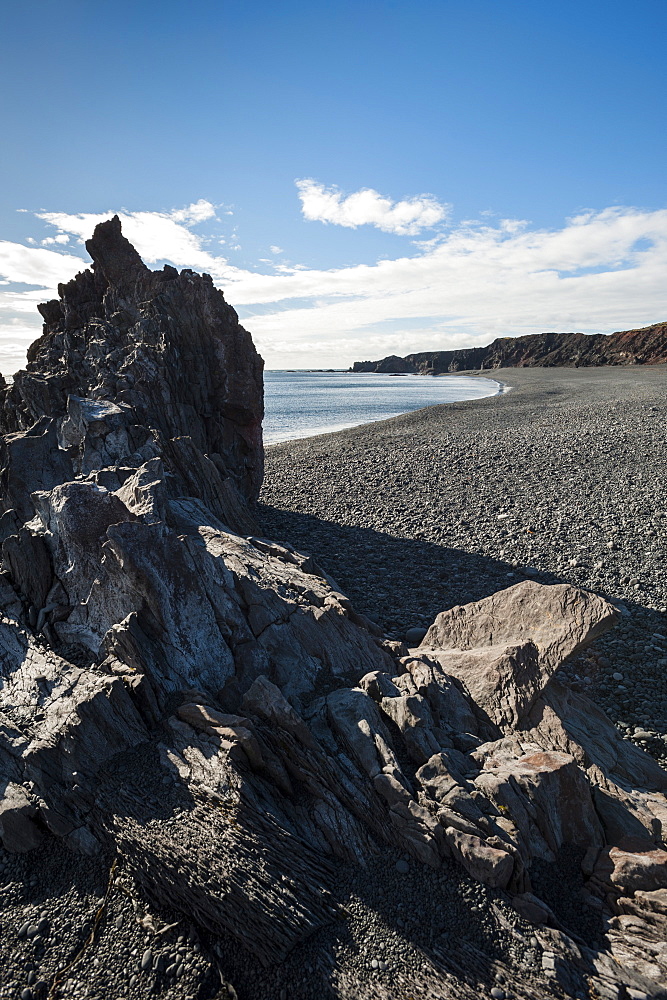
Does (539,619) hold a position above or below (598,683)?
above

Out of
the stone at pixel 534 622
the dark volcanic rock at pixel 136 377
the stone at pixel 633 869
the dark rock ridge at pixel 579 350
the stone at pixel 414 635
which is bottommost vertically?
the stone at pixel 414 635

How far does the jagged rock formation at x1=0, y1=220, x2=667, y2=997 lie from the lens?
6.85 m

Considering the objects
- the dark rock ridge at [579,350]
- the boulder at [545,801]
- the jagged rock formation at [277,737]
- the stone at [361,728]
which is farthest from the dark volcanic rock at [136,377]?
the dark rock ridge at [579,350]

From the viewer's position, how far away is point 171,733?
820 centimetres

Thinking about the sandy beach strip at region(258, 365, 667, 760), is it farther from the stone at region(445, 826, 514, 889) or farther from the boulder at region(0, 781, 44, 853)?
the boulder at region(0, 781, 44, 853)

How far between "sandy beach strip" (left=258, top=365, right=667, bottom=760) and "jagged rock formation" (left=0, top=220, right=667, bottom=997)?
3499mm

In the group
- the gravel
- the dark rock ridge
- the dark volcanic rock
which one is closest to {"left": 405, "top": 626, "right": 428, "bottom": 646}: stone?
the gravel

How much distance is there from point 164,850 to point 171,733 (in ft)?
5.23

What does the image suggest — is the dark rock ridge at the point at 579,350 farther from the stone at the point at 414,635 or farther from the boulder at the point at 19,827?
the boulder at the point at 19,827

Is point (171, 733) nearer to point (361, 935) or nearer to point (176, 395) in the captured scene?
point (361, 935)

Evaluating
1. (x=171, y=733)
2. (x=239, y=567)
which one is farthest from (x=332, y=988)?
(x=239, y=567)

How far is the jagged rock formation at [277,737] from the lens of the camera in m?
6.85

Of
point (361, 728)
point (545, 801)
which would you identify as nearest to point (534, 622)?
point (545, 801)

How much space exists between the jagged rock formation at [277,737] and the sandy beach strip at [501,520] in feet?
11.5
